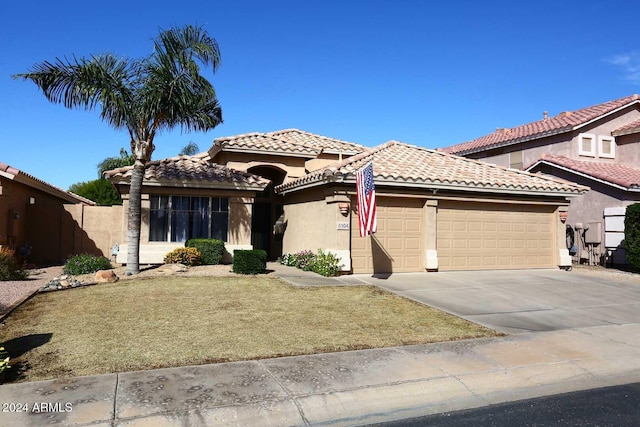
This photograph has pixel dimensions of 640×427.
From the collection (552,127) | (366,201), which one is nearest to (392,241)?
(366,201)

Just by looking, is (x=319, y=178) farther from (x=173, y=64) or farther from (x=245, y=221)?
(x=173, y=64)

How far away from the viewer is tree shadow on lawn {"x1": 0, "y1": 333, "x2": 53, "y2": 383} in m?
5.59

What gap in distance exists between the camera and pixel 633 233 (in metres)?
16.7

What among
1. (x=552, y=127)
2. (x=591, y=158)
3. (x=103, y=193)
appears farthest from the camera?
(x=103, y=193)

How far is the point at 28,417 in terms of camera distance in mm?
4480

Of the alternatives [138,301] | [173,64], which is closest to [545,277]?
[138,301]

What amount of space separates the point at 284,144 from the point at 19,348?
557 inches

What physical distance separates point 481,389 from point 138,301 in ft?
23.4

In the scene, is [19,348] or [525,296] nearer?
[19,348]

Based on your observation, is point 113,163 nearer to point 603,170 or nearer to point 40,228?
point 40,228

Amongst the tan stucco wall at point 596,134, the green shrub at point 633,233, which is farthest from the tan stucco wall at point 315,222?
the tan stucco wall at point 596,134

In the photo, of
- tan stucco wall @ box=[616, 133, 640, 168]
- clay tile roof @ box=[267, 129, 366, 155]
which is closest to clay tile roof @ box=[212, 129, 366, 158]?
clay tile roof @ box=[267, 129, 366, 155]

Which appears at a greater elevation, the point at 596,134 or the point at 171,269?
the point at 596,134

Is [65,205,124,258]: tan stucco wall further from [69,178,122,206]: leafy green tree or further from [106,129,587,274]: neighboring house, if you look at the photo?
[69,178,122,206]: leafy green tree
